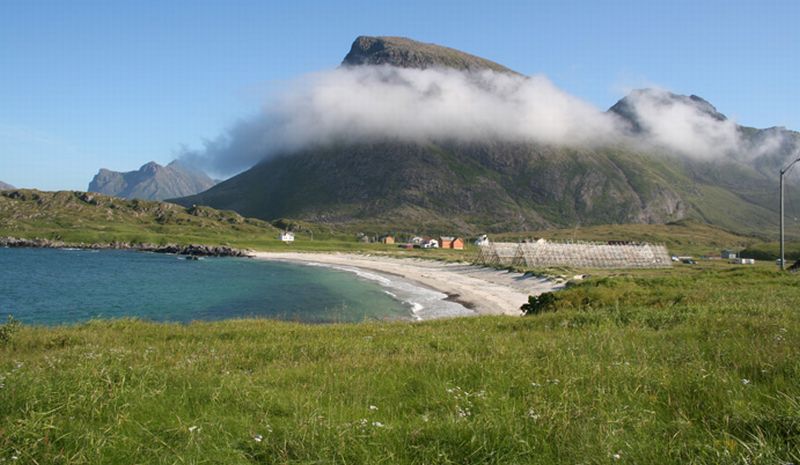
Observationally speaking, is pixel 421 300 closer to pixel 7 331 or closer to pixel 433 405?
pixel 7 331

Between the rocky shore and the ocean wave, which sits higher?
the rocky shore

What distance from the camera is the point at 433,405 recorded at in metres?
6.92

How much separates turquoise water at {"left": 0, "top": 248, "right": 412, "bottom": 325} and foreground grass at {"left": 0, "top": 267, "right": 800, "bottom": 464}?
20.6 metres

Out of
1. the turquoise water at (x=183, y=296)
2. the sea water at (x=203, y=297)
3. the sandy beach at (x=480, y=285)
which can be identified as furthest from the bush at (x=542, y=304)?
the sea water at (x=203, y=297)

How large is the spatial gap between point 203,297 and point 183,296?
2606 mm

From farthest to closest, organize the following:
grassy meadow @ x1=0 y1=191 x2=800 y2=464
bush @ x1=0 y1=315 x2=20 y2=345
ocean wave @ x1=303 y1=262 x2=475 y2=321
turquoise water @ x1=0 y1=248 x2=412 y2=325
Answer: ocean wave @ x1=303 y1=262 x2=475 y2=321 < turquoise water @ x1=0 y1=248 x2=412 y2=325 < bush @ x1=0 y1=315 x2=20 y2=345 < grassy meadow @ x1=0 y1=191 x2=800 y2=464

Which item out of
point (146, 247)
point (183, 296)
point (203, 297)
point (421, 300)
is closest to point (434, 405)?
point (421, 300)

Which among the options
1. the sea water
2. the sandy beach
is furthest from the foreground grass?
the sandy beach

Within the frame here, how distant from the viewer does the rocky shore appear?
163 m

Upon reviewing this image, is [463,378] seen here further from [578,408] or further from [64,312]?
[64,312]

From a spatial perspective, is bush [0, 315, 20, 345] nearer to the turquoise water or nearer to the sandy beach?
the turquoise water

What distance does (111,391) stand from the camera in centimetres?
729

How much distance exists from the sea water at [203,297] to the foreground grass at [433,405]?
24.8 meters

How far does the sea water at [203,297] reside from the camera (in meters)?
45.6
